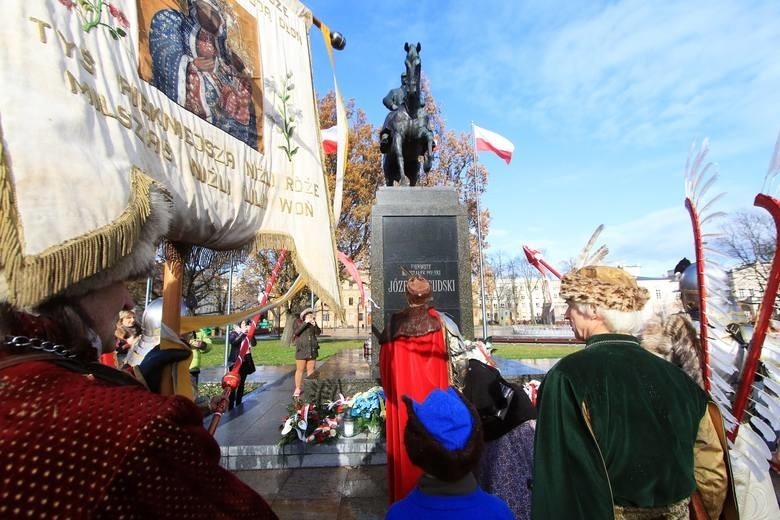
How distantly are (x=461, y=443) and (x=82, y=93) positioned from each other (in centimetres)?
174

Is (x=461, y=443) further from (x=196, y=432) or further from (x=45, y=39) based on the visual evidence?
(x=45, y=39)

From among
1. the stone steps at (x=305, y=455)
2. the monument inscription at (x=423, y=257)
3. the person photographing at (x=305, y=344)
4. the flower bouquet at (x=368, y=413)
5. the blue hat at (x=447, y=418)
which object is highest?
the monument inscription at (x=423, y=257)

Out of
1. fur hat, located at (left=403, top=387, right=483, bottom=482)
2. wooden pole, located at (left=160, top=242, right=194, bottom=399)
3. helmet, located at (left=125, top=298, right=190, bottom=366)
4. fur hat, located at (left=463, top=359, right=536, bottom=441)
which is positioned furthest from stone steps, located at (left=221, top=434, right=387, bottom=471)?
fur hat, located at (left=403, top=387, right=483, bottom=482)

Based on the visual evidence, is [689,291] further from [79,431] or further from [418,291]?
[79,431]

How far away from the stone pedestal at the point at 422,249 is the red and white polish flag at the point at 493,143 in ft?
21.5

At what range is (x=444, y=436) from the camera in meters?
1.57

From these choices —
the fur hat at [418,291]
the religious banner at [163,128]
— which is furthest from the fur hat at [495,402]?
the religious banner at [163,128]

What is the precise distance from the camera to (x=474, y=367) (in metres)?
2.92

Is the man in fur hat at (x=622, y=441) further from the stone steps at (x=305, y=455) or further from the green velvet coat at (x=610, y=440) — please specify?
the stone steps at (x=305, y=455)

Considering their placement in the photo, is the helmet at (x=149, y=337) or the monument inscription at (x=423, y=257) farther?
the monument inscription at (x=423, y=257)

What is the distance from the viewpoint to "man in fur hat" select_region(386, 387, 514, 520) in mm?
1488

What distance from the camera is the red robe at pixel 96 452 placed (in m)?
0.68

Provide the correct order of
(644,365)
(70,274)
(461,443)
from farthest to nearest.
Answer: (644,365)
(461,443)
(70,274)

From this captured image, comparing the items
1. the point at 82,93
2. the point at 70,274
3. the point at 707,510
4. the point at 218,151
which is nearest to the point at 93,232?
the point at 70,274
